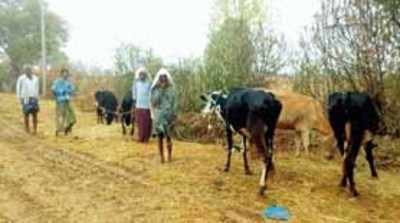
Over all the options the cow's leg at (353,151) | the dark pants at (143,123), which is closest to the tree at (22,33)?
the dark pants at (143,123)

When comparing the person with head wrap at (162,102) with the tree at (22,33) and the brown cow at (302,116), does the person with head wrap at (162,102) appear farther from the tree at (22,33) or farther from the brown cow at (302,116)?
the tree at (22,33)

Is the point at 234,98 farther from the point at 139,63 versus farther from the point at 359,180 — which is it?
the point at 139,63

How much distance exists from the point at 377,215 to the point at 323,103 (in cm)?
590

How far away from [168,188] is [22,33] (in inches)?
1546

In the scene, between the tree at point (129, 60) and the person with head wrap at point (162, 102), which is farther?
the tree at point (129, 60)

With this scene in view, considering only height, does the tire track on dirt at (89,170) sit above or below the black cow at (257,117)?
below

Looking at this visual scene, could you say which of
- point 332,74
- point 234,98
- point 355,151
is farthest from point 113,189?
point 332,74

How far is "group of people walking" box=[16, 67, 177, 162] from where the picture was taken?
13.2 metres

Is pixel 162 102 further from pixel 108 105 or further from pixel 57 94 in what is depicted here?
pixel 108 105

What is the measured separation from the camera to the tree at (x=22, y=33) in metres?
46.7

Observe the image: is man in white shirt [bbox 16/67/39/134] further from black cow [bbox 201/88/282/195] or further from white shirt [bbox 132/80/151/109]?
black cow [bbox 201/88/282/195]

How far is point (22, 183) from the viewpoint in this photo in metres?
11.7

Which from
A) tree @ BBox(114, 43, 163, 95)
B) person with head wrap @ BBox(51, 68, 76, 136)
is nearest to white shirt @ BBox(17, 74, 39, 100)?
person with head wrap @ BBox(51, 68, 76, 136)

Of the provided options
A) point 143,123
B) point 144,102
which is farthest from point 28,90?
point 144,102
